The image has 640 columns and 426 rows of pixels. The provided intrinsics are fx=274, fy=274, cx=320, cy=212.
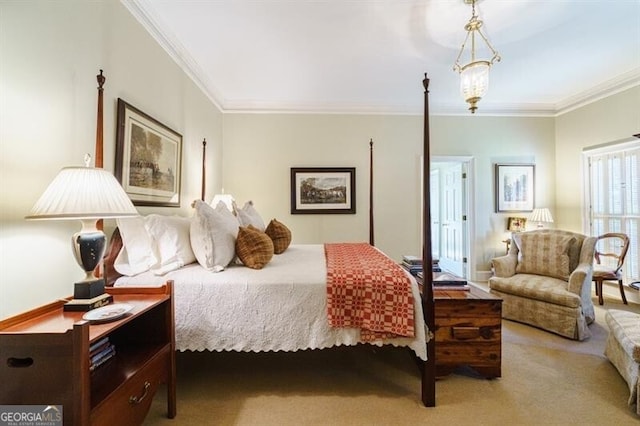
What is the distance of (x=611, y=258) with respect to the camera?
3520mm

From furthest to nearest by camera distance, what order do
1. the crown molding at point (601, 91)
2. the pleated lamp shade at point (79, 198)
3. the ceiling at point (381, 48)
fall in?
the crown molding at point (601, 91), the ceiling at point (381, 48), the pleated lamp shade at point (79, 198)

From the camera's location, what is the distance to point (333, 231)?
4227mm

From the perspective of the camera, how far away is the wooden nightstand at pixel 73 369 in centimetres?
92

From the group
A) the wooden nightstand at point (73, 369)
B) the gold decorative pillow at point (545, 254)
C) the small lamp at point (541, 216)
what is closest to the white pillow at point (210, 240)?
the wooden nightstand at point (73, 369)

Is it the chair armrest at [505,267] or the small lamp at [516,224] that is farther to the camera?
the small lamp at [516,224]

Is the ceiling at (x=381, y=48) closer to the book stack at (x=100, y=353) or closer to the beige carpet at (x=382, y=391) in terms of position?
the book stack at (x=100, y=353)

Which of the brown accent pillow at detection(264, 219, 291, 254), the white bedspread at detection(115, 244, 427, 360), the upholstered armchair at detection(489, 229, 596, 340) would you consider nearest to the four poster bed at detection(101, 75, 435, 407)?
the white bedspread at detection(115, 244, 427, 360)

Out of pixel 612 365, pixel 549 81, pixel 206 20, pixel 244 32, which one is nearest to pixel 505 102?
pixel 549 81

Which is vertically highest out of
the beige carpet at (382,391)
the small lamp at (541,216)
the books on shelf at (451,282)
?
the small lamp at (541,216)

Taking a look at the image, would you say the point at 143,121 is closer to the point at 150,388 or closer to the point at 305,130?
the point at 150,388

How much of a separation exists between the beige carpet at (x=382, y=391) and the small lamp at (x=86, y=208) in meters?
0.83

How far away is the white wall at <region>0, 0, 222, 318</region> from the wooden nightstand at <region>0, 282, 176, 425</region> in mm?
293

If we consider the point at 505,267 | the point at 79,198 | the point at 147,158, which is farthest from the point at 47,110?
the point at 505,267

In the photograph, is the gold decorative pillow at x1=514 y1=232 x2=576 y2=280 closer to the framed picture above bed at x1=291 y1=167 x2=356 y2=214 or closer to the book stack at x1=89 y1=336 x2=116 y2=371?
the framed picture above bed at x1=291 y1=167 x2=356 y2=214
